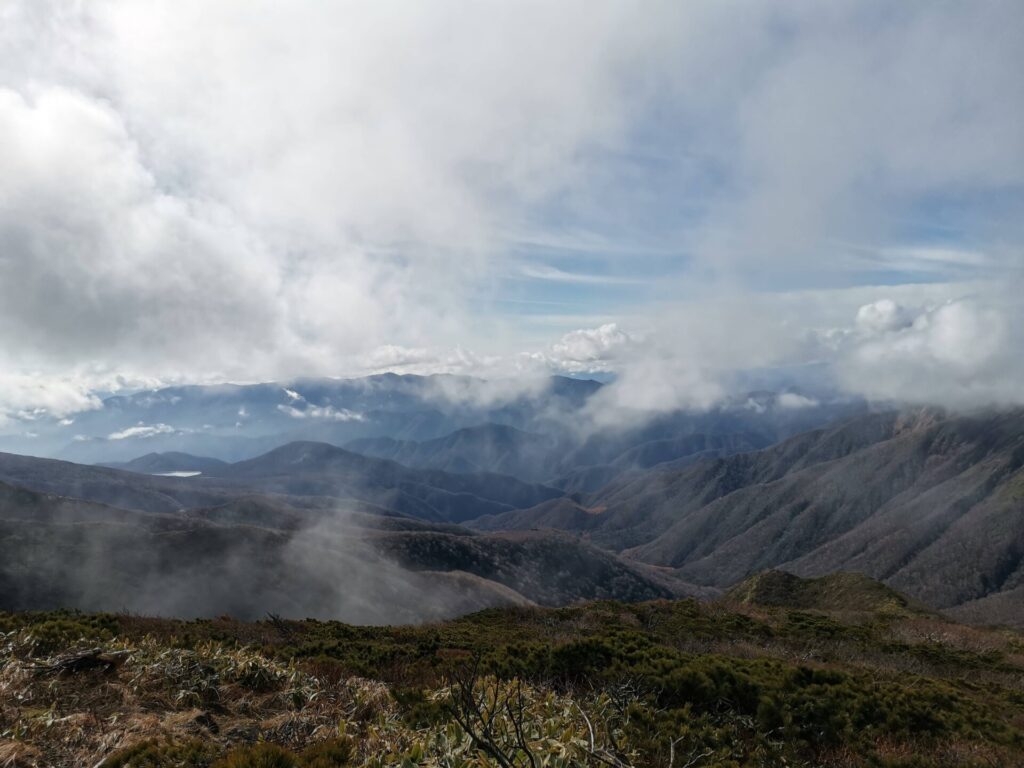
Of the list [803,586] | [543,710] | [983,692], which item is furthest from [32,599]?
[803,586]

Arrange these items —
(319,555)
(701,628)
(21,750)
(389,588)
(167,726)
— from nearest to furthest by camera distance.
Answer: (21,750) < (167,726) < (701,628) < (389,588) < (319,555)

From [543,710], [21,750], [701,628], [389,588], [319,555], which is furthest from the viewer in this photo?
[319,555]

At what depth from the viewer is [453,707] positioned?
1101 centimetres

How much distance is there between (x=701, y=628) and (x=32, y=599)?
93.5 metres

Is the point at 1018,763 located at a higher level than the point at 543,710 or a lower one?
lower

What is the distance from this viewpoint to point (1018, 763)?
11680 mm

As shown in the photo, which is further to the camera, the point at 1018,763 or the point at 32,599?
the point at 32,599

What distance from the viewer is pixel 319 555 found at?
108812 millimetres

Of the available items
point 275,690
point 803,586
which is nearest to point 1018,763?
point 275,690

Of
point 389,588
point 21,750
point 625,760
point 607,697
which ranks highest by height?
point 21,750

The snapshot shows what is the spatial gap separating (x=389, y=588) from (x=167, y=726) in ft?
319

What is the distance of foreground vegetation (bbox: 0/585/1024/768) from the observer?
29.3 feet

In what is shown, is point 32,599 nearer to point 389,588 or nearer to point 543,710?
point 389,588

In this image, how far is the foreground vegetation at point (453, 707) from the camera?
29.3ft
